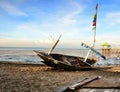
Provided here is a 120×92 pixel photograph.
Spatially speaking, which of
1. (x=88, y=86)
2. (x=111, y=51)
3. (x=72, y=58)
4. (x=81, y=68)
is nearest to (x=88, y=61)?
(x=72, y=58)

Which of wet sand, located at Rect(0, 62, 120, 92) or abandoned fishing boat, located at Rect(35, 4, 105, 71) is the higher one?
abandoned fishing boat, located at Rect(35, 4, 105, 71)

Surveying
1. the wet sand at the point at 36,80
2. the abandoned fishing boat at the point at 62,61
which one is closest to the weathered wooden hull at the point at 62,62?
the abandoned fishing boat at the point at 62,61

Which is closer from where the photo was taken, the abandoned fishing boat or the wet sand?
the wet sand

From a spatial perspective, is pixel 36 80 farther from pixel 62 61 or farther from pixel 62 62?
pixel 62 61

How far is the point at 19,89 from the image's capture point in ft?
39.2

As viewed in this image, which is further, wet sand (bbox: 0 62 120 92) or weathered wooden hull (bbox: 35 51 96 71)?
weathered wooden hull (bbox: 35 51 96 71)

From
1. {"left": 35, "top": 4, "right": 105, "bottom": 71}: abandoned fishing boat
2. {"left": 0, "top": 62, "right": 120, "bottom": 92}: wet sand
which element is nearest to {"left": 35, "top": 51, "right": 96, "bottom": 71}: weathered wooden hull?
{"left": 35, "top": 4, "right": 105, "bottom": 71}: abandoned fishing boat

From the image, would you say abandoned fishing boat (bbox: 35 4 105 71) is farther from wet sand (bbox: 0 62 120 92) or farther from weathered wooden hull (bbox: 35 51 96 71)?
wet sand (bbox: 0 62 120 92)

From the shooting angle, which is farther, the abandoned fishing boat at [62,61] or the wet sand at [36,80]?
the abandoned fishing boat at [62,61]

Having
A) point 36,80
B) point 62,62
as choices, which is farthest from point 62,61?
point 36,80

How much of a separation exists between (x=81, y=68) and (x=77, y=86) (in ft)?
52.5

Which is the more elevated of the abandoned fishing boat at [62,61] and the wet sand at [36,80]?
the abandoned fishing boat at [62,61]

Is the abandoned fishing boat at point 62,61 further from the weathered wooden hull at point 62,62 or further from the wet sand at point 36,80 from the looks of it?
the wet sand at point 36,80

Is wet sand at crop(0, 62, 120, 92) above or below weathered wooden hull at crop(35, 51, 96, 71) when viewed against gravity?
below
